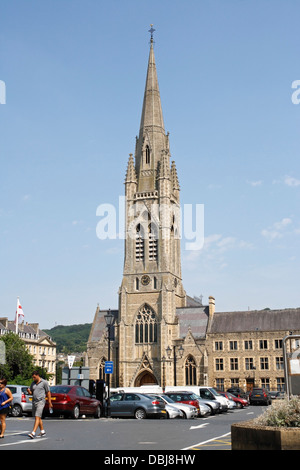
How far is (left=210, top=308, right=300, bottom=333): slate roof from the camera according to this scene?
71.4 meters

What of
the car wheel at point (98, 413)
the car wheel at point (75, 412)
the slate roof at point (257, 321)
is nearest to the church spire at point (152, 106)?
the slate roof at point (257, 321)

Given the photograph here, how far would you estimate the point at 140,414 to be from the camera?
25984mm

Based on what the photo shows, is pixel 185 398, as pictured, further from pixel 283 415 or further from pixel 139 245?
pixel 139 245

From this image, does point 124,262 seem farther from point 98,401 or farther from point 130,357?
point 98,401

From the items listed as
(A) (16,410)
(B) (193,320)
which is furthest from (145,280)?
(A) (16,410)

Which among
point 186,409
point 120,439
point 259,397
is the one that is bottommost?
point 120,439

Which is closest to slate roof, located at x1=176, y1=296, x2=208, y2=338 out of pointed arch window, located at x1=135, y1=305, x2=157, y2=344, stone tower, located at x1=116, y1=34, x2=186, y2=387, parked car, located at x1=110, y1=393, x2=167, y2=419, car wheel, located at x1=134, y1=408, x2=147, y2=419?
stone tower, located at x1=116, y1=34, x2=186, y2=387

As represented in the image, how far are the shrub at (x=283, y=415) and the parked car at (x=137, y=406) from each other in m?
15.9

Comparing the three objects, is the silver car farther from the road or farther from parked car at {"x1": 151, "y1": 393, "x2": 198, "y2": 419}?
the road

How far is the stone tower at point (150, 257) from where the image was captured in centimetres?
7288

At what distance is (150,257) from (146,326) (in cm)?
946

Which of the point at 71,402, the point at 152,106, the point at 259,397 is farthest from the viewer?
the point at 152,106

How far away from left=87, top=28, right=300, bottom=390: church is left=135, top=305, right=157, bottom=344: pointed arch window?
0.13 meters
